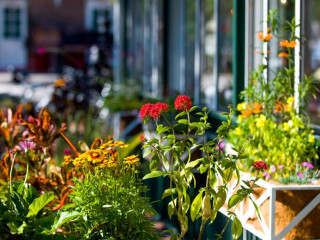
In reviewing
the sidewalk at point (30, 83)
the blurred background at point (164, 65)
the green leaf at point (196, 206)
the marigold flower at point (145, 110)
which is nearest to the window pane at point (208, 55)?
the blurred background at point (164, 65)

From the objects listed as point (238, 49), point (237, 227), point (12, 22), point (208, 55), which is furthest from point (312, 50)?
point (12, 22)

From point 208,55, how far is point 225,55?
402mm

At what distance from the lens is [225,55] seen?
6543 mm

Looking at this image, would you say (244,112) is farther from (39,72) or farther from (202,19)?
(39,72)

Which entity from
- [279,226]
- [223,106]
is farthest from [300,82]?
[223,106]

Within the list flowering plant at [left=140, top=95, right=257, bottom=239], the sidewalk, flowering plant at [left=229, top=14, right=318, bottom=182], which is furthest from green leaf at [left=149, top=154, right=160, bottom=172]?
the sidewalk

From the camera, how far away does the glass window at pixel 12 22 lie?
27766 mm

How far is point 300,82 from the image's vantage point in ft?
13.2

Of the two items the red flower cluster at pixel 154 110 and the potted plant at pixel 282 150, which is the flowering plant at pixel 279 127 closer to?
the potted plant at pixel 282 150

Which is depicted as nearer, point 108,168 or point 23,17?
point 108,168

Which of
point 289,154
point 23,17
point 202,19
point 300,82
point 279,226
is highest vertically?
point 23,17

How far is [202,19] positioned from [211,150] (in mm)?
4148

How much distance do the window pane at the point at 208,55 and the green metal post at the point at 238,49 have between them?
1625mm

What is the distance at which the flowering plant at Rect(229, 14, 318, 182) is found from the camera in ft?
12.4
